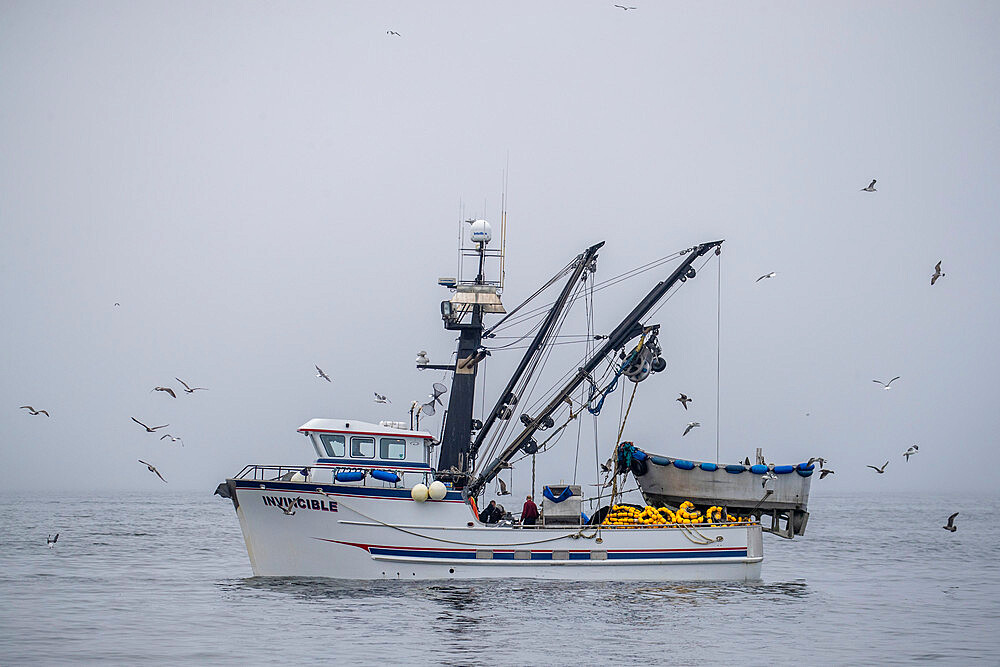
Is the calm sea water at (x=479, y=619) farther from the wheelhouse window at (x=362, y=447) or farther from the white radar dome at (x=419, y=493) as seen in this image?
the wheelhouse window at (x=362, y=447)

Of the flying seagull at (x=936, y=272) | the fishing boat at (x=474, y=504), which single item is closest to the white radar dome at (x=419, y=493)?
the fishing boat at (x=474, y=504)

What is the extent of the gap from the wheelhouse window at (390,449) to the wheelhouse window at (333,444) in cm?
91

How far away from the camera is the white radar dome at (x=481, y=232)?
30.4 m

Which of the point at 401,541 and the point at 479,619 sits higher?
the point at 401,541

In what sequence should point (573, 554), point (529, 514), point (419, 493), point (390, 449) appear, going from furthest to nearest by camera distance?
1. point (390, 449)
2. point (529, 514)
3. point (573, 554)
4. point (419, 493)

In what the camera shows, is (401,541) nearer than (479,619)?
No

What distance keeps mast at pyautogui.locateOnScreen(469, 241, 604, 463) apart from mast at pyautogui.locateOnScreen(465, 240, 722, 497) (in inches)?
31.3

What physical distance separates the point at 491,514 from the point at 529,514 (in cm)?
109

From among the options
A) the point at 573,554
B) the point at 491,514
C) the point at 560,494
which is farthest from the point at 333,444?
the point at 573,554

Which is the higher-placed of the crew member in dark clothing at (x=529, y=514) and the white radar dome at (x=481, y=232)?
the white radar dome at (x=481, y=232)

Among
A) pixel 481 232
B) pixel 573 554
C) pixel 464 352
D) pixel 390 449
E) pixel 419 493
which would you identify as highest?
pixel 481 232

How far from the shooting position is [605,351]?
30.3 m

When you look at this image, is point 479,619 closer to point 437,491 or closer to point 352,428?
point 437,491

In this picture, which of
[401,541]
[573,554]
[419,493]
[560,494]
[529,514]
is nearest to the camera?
[419,493]
